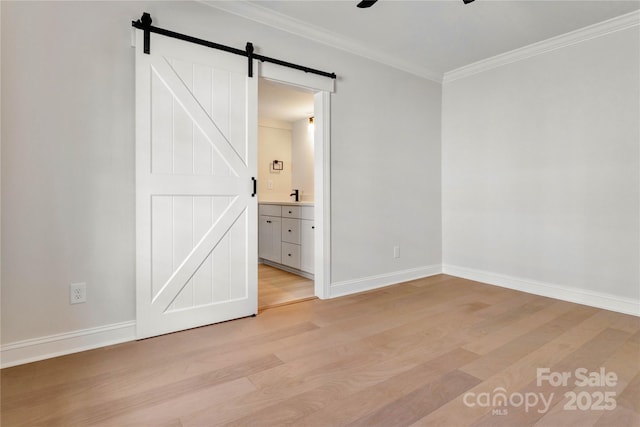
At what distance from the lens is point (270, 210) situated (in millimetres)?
4688

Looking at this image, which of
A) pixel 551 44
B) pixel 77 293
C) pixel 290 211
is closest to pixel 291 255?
pixel 290 211

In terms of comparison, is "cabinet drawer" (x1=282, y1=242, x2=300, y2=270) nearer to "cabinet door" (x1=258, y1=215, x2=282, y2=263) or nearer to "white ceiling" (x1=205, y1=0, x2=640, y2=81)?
"cabinet door" (x1=258, y1=215, x2=282, y2=263)

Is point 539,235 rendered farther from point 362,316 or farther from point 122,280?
point 122,280

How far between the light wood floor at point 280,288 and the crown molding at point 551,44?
2980 mm

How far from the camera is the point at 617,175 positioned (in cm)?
278

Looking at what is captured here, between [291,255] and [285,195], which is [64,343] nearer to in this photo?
[291,255]

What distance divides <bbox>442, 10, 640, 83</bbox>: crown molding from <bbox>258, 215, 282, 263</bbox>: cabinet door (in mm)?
2823

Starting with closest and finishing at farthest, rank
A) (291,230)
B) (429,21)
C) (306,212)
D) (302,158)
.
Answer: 1. (429,21)
2. (306,212)
3. (291,230)
4. (302,158)

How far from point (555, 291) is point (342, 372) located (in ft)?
8.22

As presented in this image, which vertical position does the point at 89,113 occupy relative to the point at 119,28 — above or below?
below

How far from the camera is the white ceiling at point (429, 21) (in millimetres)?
2547

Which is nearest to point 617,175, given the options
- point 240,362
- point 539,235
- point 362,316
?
point 539,235

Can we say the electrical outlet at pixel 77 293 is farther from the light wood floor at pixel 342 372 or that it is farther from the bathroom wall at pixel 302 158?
the bathroom wall at pixel 302 158

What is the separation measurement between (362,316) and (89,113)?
2329mm
